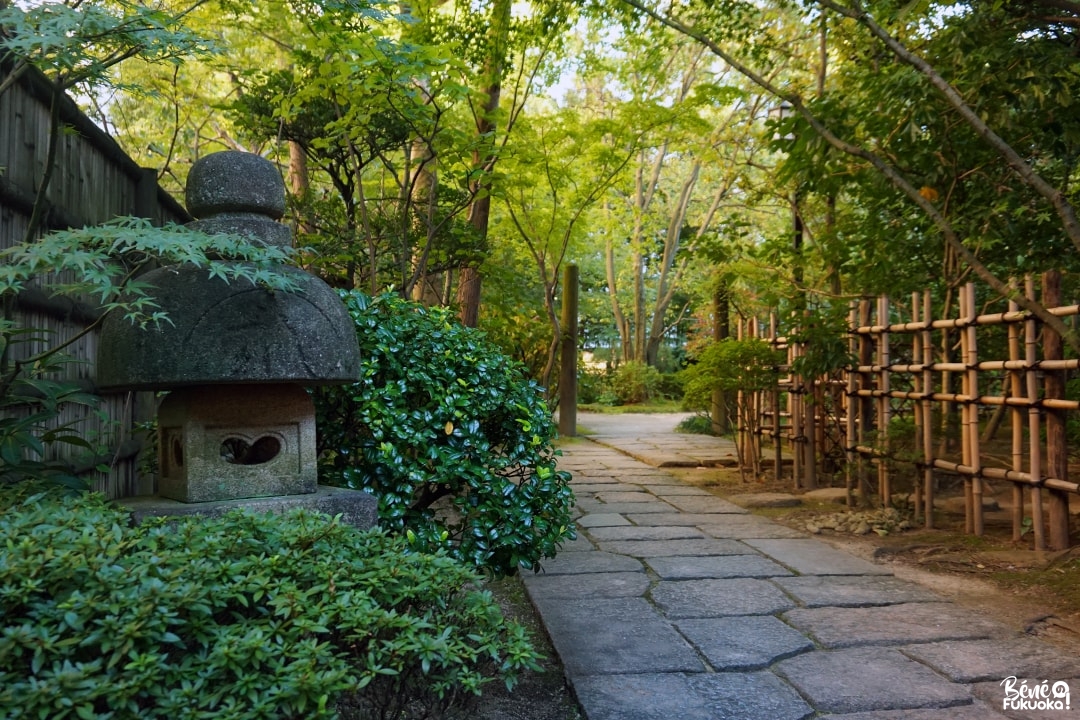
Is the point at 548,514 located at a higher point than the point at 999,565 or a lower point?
higher

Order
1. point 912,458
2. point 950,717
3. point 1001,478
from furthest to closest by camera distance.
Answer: point 912,458 → point 1001,478 → point 950,717

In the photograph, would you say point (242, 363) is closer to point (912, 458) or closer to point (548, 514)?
point (548, 514)

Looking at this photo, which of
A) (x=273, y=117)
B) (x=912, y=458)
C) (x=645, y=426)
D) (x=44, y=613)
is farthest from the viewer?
(x=645, y=426)

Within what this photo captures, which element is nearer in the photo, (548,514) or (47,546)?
(47,546)

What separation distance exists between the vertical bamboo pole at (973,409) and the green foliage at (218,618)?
163 inches

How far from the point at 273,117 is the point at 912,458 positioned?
18.5 ft

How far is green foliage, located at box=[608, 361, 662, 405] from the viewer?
19.6 m

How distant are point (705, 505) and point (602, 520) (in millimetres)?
1150

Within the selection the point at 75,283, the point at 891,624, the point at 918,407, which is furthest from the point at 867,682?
the point at 918,407

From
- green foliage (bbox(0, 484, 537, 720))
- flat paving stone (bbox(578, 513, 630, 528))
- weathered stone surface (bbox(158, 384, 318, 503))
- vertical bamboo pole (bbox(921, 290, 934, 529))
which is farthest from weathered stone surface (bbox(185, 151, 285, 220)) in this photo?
vertical bamboo pole (bbox(921, 290, 934, 529))

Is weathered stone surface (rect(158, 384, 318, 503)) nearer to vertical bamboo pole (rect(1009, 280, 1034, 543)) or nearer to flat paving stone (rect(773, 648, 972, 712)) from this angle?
flat paving stone (rect(773, 648, 972, 712))

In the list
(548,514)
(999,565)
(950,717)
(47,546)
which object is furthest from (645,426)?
(47,546)

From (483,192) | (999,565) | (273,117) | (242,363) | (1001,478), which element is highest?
(273,117)

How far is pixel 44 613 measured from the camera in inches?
61.3
